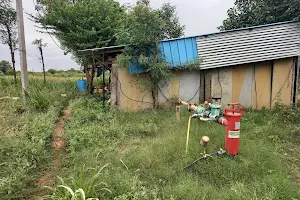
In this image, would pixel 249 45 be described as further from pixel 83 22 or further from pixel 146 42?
pixel 83 22

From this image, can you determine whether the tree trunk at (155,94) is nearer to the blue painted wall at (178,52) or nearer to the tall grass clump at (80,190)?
the blue painted wall at (178,52)

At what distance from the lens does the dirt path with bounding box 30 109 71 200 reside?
3.35m

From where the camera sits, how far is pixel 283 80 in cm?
694

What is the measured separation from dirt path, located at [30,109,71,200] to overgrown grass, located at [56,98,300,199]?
0.56ft

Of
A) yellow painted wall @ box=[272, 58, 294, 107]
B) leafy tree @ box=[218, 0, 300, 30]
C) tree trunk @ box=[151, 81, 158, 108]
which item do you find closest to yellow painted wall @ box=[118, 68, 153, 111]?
tree trunk @ box=[151, 81, 158, 108]

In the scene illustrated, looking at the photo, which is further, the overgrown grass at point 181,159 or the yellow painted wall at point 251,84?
the yellow painted wall at point 251,84

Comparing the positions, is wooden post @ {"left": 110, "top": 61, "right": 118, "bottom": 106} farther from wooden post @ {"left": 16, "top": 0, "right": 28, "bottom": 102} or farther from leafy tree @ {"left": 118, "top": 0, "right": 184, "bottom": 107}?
wooden post @ {"left": 16, "top": 0, "right": 28, "bottom": 102}

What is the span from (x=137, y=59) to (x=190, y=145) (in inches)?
142

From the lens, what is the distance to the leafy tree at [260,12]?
7.46 meters

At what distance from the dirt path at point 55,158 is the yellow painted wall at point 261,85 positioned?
570 centimetres

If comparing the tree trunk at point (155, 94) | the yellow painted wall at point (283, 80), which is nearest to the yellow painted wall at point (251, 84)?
the yellow painted wall at point (283, 80)

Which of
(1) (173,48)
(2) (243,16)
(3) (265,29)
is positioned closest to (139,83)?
(1) (173,48)

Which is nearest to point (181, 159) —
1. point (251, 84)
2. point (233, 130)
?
point (233, 130)

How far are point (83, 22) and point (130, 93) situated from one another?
426 cm
